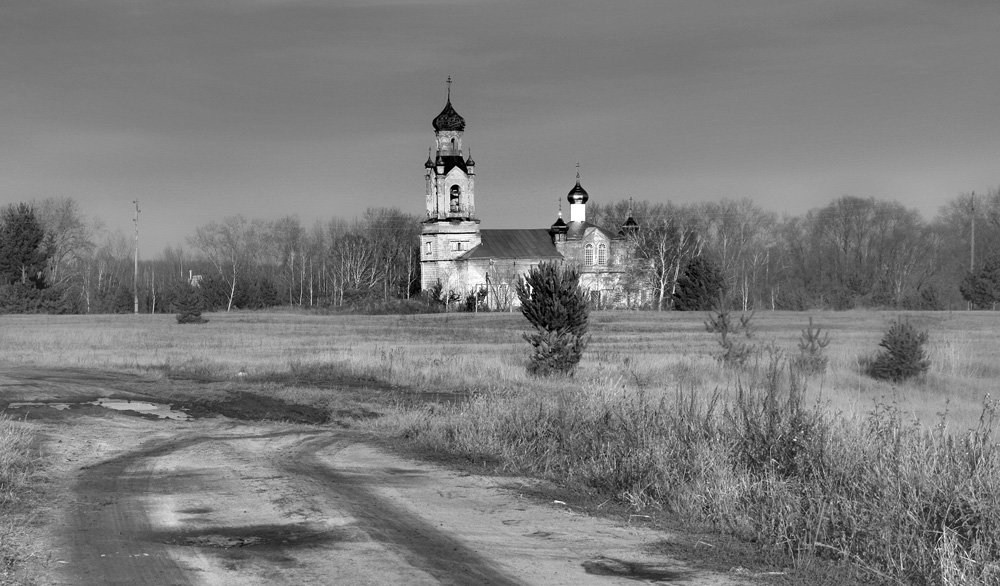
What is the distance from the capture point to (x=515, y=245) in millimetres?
94875

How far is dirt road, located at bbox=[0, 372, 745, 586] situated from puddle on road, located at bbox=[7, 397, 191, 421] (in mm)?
5563

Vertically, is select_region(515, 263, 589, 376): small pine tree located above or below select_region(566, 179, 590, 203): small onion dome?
below

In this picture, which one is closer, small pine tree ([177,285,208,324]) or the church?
small pine tree ([177,285,208,324])

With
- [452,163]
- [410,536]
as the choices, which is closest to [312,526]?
[410,536]

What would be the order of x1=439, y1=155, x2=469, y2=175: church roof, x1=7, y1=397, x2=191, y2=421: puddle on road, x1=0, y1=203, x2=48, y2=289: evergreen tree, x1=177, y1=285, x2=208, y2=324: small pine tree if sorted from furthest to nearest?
1. x1=439, y1=155, x2=469, y2=175: church roof
2. x1=0, y1=203, x2=48, y2=289: evergreen tree
3. x1=177, y1=285, x2=208, y2=324: small pine tree
4. x1=7, y1=397, x2=191, y2=421: puddle on road

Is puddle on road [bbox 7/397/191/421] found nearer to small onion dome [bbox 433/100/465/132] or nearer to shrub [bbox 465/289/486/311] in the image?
shrub [bbox 465/289/486/311]

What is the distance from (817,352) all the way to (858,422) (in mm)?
20250

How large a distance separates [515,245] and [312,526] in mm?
86070

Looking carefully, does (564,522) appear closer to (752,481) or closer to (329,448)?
(752,481)

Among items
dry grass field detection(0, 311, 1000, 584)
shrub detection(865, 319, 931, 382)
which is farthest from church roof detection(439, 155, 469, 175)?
shrub detection(865, 319, 931, 382)

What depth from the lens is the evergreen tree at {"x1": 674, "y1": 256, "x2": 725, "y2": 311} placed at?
3017 inches

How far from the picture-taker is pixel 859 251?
109438mm

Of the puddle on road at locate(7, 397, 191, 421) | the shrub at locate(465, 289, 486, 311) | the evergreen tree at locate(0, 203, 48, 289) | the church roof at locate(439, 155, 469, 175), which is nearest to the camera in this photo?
the puddle on road at locate(7, 397, 191, 421)

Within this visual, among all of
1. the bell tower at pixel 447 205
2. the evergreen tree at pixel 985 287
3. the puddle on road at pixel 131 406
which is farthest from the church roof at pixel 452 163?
the puddle on road at pixel 131 406
